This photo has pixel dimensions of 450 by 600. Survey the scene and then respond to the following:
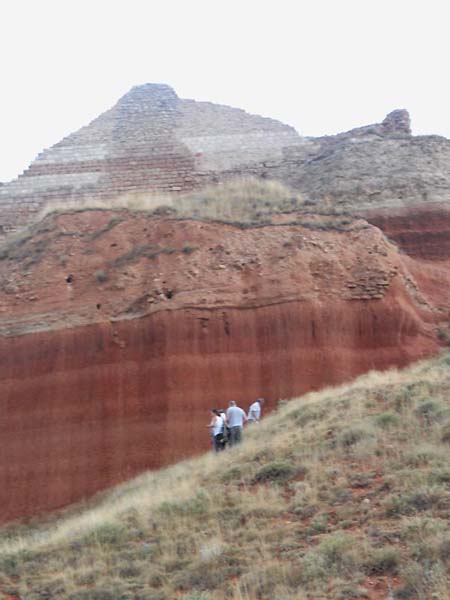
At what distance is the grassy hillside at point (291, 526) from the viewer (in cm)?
1042

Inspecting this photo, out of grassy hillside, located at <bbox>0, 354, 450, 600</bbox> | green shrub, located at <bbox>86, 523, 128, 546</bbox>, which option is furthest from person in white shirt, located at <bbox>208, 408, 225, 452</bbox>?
green shrub, located at <bbox>86, 523, 128, 546</bbox>

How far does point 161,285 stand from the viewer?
23.6 metres

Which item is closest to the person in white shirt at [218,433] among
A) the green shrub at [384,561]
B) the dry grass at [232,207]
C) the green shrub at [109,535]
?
the green shrub at [109,535]

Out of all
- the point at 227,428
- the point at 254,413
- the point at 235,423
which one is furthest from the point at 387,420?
the point at 254,413

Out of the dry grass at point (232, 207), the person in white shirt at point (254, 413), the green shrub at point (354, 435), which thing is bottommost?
the person in white shirt at point (254, 413)

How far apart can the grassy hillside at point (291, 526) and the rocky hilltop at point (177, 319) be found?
4.45 meters

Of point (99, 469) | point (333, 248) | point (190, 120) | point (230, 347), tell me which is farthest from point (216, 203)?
point (190, 120)

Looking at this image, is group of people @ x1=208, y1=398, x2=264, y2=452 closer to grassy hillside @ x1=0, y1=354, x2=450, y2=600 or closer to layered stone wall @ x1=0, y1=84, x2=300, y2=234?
grassy hillside @ x1=0, y1=354, x2=450, y2=600

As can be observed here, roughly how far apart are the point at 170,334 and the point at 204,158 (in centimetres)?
1744

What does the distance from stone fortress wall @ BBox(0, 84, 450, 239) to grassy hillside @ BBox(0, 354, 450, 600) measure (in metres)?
17.9

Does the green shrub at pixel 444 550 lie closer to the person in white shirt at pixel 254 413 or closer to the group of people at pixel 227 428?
the group of people at pixel 227 428

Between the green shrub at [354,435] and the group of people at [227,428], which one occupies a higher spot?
the green shrub at [354,435]

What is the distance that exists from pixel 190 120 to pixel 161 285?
19.1 meters

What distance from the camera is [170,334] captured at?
2258 cm
